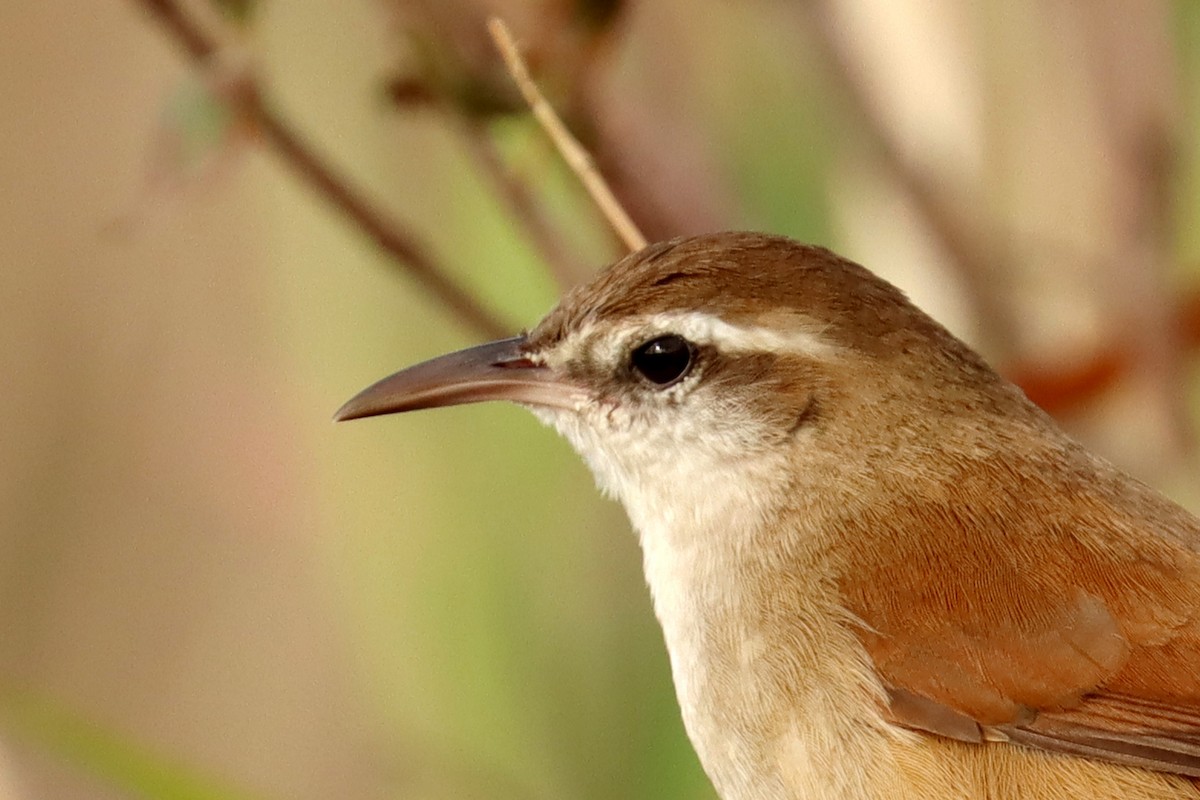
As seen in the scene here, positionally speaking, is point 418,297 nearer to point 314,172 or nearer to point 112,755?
point 314,172

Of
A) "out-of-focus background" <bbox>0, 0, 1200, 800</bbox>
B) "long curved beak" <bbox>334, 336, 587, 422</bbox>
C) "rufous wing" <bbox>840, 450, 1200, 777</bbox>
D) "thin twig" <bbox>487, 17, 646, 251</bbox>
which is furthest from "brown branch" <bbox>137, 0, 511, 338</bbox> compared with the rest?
"rufous wing" <bbox>840, 450, 1200, 777</bbox>

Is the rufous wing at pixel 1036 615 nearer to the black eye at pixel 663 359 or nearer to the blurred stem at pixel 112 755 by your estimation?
the black eye at pixel 663 359

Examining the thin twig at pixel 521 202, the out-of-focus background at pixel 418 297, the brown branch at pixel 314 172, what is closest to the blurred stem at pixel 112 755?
the out-of-focus background at pixel 418 297

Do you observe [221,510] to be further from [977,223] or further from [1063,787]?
[1063,787]

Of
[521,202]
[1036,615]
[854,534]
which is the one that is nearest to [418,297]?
[521,202]

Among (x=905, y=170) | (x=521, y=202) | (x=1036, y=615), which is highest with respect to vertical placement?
(x=905, y=170)

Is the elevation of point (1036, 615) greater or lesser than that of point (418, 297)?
lesser

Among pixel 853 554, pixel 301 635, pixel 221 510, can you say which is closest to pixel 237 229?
pixel 221 510
